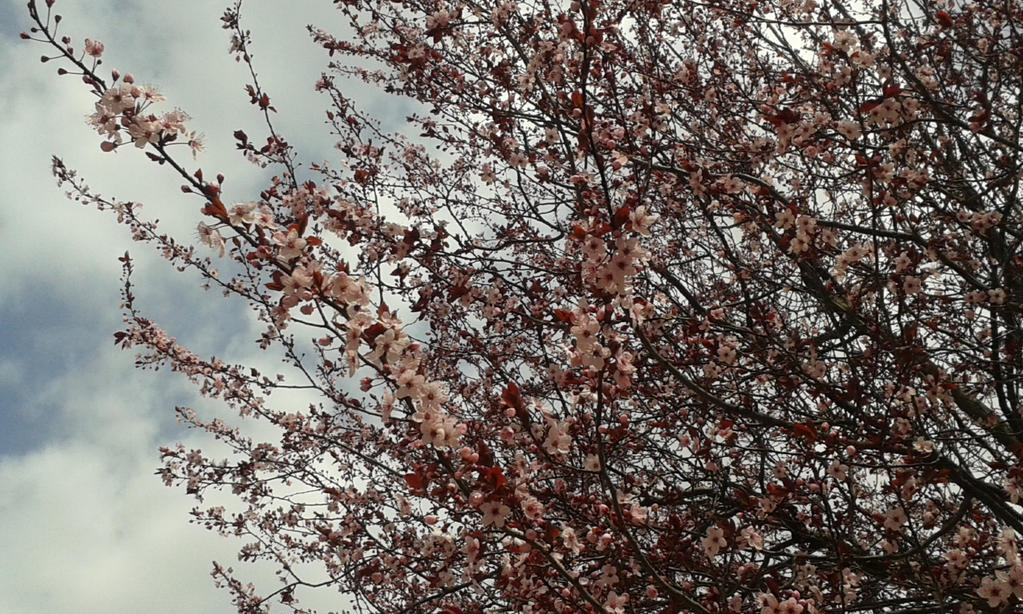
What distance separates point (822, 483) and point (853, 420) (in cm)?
53

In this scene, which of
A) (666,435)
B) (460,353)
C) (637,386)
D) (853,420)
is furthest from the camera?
(460,353)

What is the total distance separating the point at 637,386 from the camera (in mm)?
4176

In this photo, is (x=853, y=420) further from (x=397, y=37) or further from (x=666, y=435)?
(x=397, y=37)

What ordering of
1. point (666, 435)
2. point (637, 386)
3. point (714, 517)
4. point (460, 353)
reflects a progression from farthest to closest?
1. point (460, 353)
2. point (666, 435)
3. point (637, 386)
4. point (714, 517)

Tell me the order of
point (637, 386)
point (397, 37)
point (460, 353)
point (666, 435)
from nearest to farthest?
point (637, 386) < point (666, 435) < point (460, 353) < point (397, 37)

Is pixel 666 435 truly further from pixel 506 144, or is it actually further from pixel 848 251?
pixel 506 144

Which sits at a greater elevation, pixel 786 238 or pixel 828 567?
pixel 786 238

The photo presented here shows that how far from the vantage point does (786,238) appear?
3709 mm

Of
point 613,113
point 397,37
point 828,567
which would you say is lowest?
point 828,567

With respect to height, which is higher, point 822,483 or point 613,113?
point 613,113

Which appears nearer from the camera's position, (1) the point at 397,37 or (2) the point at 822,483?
(2) the point at 822,483

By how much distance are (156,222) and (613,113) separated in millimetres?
3463

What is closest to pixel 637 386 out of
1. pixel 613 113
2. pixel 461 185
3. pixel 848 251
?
pixel 848 251

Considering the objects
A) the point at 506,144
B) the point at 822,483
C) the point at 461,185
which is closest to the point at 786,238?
the point at 822,483
